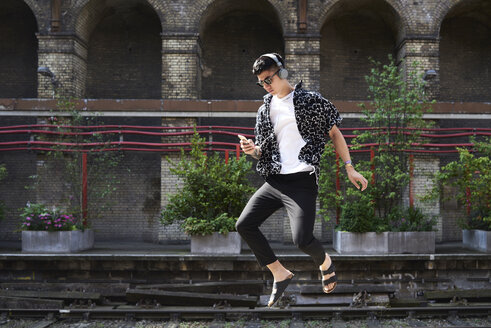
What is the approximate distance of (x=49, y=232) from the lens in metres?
11.6

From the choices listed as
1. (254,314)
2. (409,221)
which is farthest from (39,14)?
(409,221)

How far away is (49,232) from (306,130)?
1025 cm

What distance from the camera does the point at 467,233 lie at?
1287cm

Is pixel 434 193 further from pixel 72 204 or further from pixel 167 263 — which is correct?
pixel 72 204

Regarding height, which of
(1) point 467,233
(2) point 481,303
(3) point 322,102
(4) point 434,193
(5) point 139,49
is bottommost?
(2) point 481,303

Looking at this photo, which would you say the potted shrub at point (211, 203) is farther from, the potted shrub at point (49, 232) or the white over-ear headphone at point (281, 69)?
the white over-ear headphone at point (281, 69)

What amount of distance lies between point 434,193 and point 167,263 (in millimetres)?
7445

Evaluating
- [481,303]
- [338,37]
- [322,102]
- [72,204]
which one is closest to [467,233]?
[481,303]

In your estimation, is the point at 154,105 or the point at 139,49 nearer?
the point at 154,105

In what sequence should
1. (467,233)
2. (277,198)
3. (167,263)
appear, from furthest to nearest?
(467,233), (167,263), (277,198)

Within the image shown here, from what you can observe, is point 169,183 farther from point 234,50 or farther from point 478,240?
point 478,240

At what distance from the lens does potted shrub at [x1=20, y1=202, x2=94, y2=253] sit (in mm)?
11508

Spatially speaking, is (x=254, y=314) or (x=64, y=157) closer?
(x=254, y=314)

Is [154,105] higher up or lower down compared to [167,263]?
higher up
